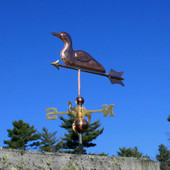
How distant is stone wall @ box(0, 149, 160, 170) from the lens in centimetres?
282

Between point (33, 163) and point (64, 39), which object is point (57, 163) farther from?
point (64, 39)

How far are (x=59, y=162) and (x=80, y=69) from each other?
2.72 metres

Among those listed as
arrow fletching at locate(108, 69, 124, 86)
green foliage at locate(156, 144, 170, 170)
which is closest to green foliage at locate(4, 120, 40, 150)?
green foliage at locate(156, 144, 170, 170)

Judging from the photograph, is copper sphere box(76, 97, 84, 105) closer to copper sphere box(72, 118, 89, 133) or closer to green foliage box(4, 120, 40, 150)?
copper sphere box(72, 118, 89, 133)

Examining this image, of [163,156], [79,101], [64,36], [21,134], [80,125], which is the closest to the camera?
[80,125]

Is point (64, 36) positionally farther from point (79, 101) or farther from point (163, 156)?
point (163, 156)

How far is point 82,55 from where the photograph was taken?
5691 millimetres

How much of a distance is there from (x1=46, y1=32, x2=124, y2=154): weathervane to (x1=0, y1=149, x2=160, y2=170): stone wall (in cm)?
163

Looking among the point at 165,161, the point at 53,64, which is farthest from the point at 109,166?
the point at 165,161

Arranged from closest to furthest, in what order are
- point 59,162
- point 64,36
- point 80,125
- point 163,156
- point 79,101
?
point 59,162, point 80,125, point 79,101, point 64,36, point 163,156

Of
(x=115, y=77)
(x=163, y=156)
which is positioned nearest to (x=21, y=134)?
(x=163, y=156)

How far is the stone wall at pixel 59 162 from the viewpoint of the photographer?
2.82 meters

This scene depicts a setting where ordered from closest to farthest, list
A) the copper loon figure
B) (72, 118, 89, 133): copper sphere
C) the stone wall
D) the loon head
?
1. the stone wall
2. (72, 118, 89, 133): copper sphere
3. the copper loon figure
4. the loon head

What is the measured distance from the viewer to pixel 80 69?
5.56 meters
